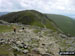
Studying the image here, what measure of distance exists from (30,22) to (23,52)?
113511 mm

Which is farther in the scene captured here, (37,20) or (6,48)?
(37,20)

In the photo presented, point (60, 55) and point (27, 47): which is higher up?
point (27, 47)

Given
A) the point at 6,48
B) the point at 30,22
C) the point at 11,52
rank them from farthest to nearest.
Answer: the point at 30,22 → the point at 6,48 → the point at 11,52

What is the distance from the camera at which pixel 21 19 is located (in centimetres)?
15112

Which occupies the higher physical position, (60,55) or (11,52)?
(11,52)

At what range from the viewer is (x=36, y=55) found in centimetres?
3212

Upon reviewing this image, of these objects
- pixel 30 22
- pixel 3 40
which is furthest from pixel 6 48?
pixel 30 22

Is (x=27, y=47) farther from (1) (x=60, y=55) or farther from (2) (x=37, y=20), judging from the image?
(2) (x=37, y=20)

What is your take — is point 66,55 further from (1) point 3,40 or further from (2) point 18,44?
(1) point 3,40

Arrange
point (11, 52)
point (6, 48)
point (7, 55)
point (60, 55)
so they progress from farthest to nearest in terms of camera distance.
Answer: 1. point (60, 55)
2. point (6, 48)
3. point (11, 52)
4. point (7, 55)

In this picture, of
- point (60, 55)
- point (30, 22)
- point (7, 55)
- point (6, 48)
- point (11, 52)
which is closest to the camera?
point (7, 55)

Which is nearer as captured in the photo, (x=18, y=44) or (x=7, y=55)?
(x=7, y=55)

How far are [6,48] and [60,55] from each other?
40.8 ft

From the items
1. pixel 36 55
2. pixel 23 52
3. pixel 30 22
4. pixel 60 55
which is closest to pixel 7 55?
pixel 23 52
